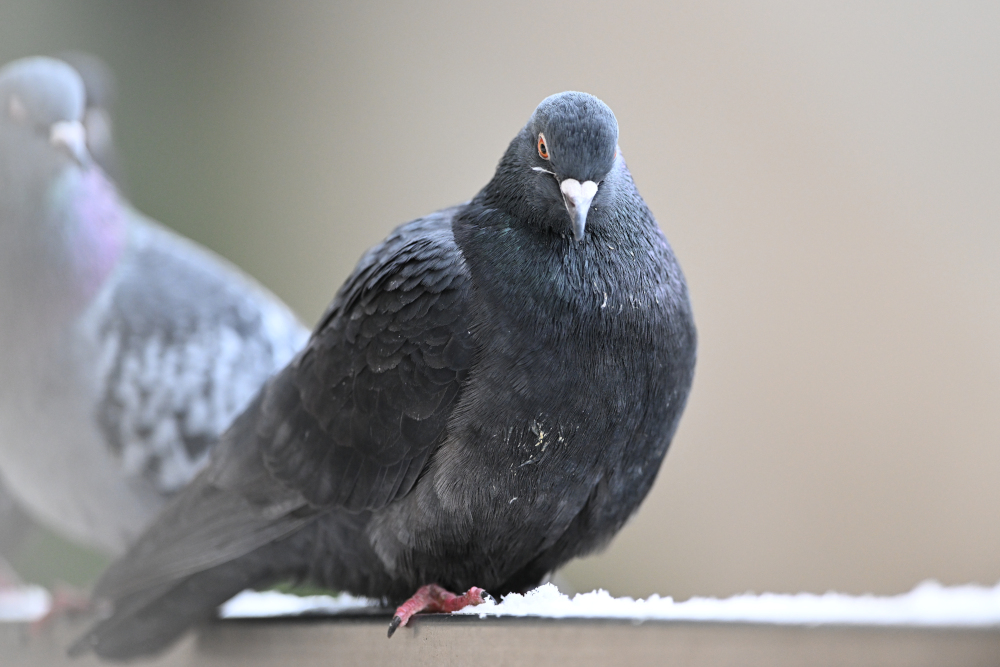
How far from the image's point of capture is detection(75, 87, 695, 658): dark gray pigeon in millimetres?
1710

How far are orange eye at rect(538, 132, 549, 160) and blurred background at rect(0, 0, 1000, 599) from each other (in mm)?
1937

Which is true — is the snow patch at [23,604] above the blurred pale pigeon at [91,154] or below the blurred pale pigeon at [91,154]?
below

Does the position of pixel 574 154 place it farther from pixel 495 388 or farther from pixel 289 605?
pixel 289 605

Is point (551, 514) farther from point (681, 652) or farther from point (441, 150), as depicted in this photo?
point (441, 150)

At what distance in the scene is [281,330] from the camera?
3.15 metres

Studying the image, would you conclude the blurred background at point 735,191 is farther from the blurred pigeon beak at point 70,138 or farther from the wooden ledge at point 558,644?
the wooden ledge at point 558,644

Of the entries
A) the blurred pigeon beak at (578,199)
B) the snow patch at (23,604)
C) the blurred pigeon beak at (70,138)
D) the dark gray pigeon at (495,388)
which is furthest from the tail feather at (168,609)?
the blurred pigeon beak at (70,138)

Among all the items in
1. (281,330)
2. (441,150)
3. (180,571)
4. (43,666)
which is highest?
(441,150)

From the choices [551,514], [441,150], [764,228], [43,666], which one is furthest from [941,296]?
[43,666]

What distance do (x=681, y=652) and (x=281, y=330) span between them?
2197 mm

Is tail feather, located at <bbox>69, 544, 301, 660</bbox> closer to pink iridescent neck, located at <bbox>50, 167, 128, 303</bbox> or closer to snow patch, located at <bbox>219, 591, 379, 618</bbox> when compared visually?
snow patch, located at <bbox>219, 591, 379, 618</bbox>

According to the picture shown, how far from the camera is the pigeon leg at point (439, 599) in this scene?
180cm

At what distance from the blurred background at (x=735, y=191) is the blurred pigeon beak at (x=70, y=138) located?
192cm

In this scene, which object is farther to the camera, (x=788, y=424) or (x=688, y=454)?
(x=688, y=454)
